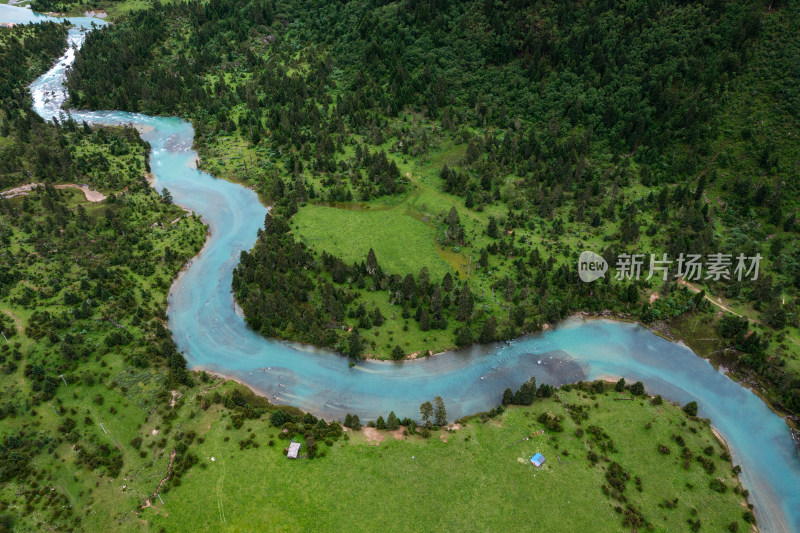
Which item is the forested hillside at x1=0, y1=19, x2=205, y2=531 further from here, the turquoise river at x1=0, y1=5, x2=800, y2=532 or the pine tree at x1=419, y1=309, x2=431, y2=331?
the pine tree at x1=419, y1=309, x2=431, y2=331

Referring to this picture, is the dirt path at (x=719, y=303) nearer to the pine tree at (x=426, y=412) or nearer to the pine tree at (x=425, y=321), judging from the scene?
the pine tree at (x=425, y=321)

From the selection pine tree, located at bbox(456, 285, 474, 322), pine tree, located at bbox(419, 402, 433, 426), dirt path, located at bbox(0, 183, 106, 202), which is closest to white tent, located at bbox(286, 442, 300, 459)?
pine tree, located at bbox(419, 402, 433, 426)

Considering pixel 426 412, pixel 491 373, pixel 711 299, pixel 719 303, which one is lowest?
pixel 491 373

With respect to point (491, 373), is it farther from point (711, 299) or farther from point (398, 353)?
point (711, 299)

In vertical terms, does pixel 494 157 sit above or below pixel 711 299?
above

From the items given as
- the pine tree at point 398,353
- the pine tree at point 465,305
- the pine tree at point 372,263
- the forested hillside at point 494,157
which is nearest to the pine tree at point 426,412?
the pine tree at point 398,353

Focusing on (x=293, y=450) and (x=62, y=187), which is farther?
(x=62, y=187)

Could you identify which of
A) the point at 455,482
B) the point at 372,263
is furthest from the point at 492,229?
the point at 455,482
